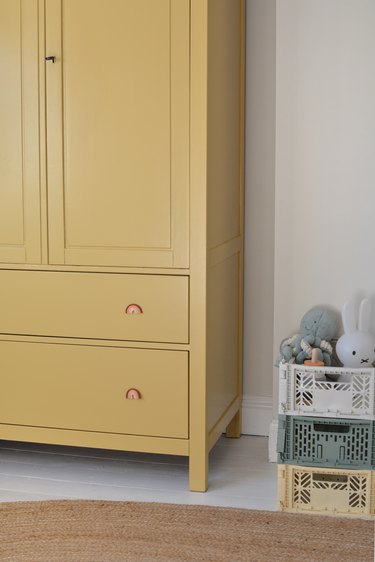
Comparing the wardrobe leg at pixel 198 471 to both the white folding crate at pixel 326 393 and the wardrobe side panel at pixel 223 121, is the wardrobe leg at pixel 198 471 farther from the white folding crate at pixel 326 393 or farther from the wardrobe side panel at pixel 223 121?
the wardrobe side panel at pixel 223 121

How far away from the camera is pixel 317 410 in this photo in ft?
8.28

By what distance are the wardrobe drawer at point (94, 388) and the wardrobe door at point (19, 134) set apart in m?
0.33

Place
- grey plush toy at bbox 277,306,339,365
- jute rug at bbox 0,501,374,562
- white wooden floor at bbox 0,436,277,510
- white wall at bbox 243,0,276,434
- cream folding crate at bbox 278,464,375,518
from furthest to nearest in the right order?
white wall at bbox 243,0,276,434, grey plush toy at bbox 277,306,339,365, white wooden floor at bbox 0,436,277,510, cream folding crate at bbox 278,464,375,518, jute rug at bbox 0,501,374,562

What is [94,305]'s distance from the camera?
2689 millimetres

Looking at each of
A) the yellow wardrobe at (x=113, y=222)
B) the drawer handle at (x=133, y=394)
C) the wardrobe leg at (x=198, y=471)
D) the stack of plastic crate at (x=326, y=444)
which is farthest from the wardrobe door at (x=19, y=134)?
the stack of plastic crate at (x=326, y=444)

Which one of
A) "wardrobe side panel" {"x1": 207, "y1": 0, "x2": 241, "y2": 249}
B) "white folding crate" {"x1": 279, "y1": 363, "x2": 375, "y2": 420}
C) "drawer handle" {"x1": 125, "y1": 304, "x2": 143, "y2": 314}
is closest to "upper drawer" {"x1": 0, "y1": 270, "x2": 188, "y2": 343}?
"drawer handle" {"x1": 125, "y1": 304, "x2": 143, "y2": 314}

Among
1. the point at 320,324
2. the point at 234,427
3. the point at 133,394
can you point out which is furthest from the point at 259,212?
the point at 133,394

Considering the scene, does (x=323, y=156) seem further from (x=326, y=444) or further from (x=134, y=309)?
(x=326, y=444)

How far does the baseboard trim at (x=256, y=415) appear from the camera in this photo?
126 inches

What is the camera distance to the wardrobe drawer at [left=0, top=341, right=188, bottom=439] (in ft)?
8.70

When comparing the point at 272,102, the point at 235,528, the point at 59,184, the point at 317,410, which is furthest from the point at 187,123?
the point at 235,528

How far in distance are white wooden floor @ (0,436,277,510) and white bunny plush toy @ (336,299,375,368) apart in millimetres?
473

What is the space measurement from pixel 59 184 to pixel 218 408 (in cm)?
89

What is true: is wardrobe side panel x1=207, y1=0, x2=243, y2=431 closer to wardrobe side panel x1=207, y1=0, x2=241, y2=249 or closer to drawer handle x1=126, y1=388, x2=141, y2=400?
wardrobe side panel x1=207, y1=0, x2=241, y2=249
